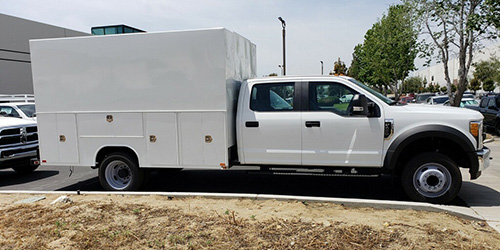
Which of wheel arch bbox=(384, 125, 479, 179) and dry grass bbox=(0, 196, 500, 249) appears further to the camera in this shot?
wheel arch bbox=(384, 125, 479, 179)

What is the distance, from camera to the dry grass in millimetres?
4172

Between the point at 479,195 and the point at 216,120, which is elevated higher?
the point at 216,120

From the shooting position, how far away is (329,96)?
6.12 m

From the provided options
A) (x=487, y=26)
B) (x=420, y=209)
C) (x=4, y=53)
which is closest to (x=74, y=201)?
(x=420, y=209)

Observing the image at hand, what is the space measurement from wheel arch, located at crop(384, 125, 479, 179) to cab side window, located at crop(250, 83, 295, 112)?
5.88 ft

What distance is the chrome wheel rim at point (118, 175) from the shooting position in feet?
22.5

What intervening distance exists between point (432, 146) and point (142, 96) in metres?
4.90

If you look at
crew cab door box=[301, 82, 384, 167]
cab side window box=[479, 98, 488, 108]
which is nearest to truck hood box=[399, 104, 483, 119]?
crew cab door box=[301, 82, 384, 167]

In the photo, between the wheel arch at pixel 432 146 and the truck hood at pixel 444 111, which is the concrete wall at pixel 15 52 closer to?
the wheel arch at pixel 432 146

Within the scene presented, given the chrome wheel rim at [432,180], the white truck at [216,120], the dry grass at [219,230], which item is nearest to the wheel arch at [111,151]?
the white truck at [216,120]

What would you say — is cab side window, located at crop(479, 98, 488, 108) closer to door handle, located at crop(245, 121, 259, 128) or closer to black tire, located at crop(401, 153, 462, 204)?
black tire, located at crop(401, 153, 462, 204)

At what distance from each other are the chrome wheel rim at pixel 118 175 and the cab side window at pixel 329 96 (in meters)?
3.61

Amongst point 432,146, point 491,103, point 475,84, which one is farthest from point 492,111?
point 475,84

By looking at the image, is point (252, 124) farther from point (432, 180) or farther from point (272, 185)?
point (432, 180)
